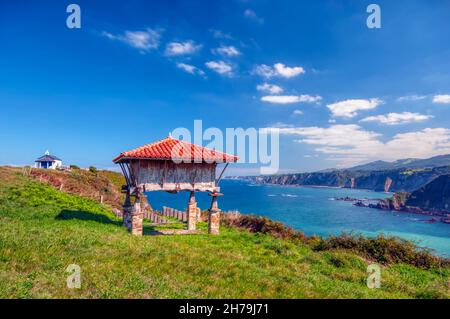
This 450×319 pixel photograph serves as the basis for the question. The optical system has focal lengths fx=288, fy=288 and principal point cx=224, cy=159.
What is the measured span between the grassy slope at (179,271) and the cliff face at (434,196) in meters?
114

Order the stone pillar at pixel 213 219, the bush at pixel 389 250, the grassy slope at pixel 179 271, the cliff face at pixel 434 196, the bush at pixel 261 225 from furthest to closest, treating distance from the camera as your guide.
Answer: the cliff face at pixel 434 196 < the bush at pixel 261 225 < the stone pillar at pixel 213 219 < the bush at pixel 389 250 < the grassy slope at pixel 179 271

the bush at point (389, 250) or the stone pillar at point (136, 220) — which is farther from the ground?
the stone pillar at point (136, 220)

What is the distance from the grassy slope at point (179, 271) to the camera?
727cm

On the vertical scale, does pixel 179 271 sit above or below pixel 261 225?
above

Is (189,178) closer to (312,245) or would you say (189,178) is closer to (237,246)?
(237,246)

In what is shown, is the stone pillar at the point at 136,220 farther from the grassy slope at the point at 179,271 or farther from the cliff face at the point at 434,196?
the cliff face at the point at 434,196

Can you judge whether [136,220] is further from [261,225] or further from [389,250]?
[389,250]

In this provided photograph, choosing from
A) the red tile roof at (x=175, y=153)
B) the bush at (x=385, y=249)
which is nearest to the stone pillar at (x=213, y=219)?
the red tile roof at (x=175, y=153)

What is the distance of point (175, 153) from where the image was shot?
1656cm

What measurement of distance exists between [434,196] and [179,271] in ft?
420

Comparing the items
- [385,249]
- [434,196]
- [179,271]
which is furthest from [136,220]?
[434,196]

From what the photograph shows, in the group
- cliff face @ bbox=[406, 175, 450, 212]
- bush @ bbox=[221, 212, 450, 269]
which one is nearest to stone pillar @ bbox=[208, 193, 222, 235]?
bush @ bbox=[221, 212, 450, 269]
